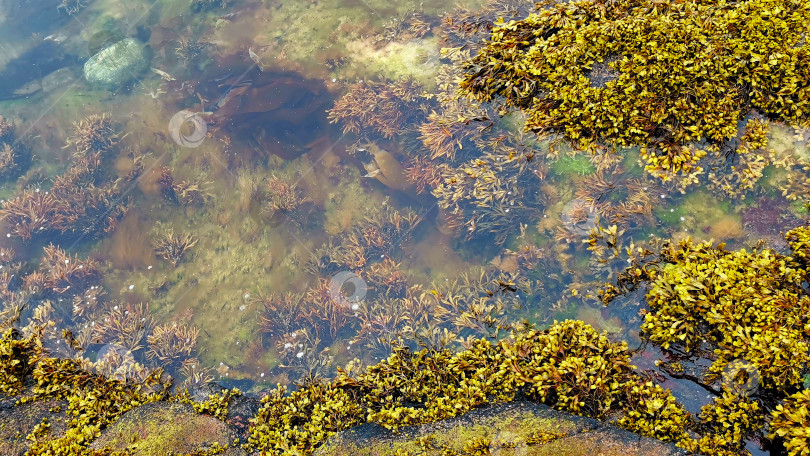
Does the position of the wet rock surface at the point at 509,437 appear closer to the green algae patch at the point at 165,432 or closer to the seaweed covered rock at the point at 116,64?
the green algae patch at the point at 165,432

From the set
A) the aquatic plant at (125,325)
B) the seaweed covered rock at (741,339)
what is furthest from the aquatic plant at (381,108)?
the seaweed covered rock at (741,339)

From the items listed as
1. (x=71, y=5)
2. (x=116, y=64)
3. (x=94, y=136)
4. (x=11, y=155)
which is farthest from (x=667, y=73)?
(x=71, y=5)

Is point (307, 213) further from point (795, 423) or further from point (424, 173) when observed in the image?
point (795, 423)

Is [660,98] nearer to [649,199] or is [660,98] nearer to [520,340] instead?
[520,340]

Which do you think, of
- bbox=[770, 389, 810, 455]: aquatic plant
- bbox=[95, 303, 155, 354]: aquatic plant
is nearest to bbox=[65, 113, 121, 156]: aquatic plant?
bbox=[95, 303, 155, 354]: aquatic plant

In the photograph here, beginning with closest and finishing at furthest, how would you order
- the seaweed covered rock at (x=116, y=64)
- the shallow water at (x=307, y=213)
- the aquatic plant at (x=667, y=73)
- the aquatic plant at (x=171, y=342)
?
the aquatic plant at (x=667, y=73) → the shallow water at (x=307, y=213) → the aquatic plant at (x=171, y=342) → the seaweed covered rock at (x=116, y=64)

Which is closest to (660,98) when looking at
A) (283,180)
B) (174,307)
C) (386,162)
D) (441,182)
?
(441,182)
